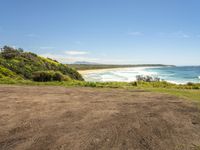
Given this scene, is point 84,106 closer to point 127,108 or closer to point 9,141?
point 127,108

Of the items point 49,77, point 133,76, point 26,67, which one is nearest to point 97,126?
point 49,77

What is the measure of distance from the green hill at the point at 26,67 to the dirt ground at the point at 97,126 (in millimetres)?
16233

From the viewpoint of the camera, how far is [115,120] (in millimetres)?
9000

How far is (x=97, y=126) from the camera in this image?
818cm

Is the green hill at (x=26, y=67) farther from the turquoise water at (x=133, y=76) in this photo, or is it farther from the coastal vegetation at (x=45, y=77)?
the turquoise water at (x=133, y=76)

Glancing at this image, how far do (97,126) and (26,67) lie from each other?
28015 millimetres

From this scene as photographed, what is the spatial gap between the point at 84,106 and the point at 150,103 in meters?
3.55

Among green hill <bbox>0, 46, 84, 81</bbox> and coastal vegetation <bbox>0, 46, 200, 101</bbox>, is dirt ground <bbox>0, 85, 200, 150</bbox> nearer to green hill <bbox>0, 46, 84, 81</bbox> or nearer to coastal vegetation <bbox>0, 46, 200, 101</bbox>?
coastal vegetation <bbox>0, 46, 200, 101</bbox>

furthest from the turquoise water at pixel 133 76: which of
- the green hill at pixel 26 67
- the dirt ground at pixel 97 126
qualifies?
the dirt ground at pixel 97 126

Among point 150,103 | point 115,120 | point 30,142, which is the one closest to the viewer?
point 30,142

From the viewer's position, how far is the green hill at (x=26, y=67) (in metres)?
28.6

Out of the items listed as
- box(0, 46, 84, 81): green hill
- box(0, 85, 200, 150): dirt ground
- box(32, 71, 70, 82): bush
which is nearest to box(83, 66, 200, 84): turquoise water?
box(0, 46, 84, 81): green hill

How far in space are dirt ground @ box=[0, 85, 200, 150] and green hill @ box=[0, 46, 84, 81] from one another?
16233 mm

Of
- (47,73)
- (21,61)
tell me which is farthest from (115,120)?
(21,61)
